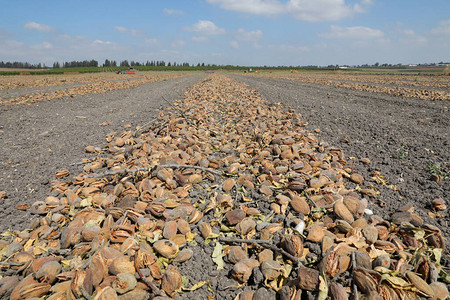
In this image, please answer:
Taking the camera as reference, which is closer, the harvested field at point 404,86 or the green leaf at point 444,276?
the green leaf at point 444,276

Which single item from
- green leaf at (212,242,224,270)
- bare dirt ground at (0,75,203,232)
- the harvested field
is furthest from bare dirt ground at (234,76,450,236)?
the harvested field

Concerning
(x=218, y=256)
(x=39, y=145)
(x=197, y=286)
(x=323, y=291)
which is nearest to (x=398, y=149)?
(x=323, y=291)

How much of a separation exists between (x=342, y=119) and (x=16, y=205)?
5952mm

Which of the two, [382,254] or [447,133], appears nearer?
[382,254]

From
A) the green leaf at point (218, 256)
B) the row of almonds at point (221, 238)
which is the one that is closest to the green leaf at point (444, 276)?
the row of almonds at point (221, 238)

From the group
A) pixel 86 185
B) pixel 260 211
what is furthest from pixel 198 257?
pixel 86 185

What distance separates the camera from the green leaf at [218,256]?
5.10 feet

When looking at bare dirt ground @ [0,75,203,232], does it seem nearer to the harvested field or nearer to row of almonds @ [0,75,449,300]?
row of almonds @ [0,75,449,300]


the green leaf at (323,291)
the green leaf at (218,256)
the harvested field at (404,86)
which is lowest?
the green leaf at (218,256)

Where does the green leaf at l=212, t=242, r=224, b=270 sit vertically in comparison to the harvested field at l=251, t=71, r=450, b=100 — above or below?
below

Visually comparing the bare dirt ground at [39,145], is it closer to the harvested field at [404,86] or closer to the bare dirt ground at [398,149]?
the bare dirt ground at [398,149]

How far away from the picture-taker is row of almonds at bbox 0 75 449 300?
4.30ft

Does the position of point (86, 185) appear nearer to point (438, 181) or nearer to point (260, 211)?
point (260, 211)

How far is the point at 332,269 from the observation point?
4.37 feet
